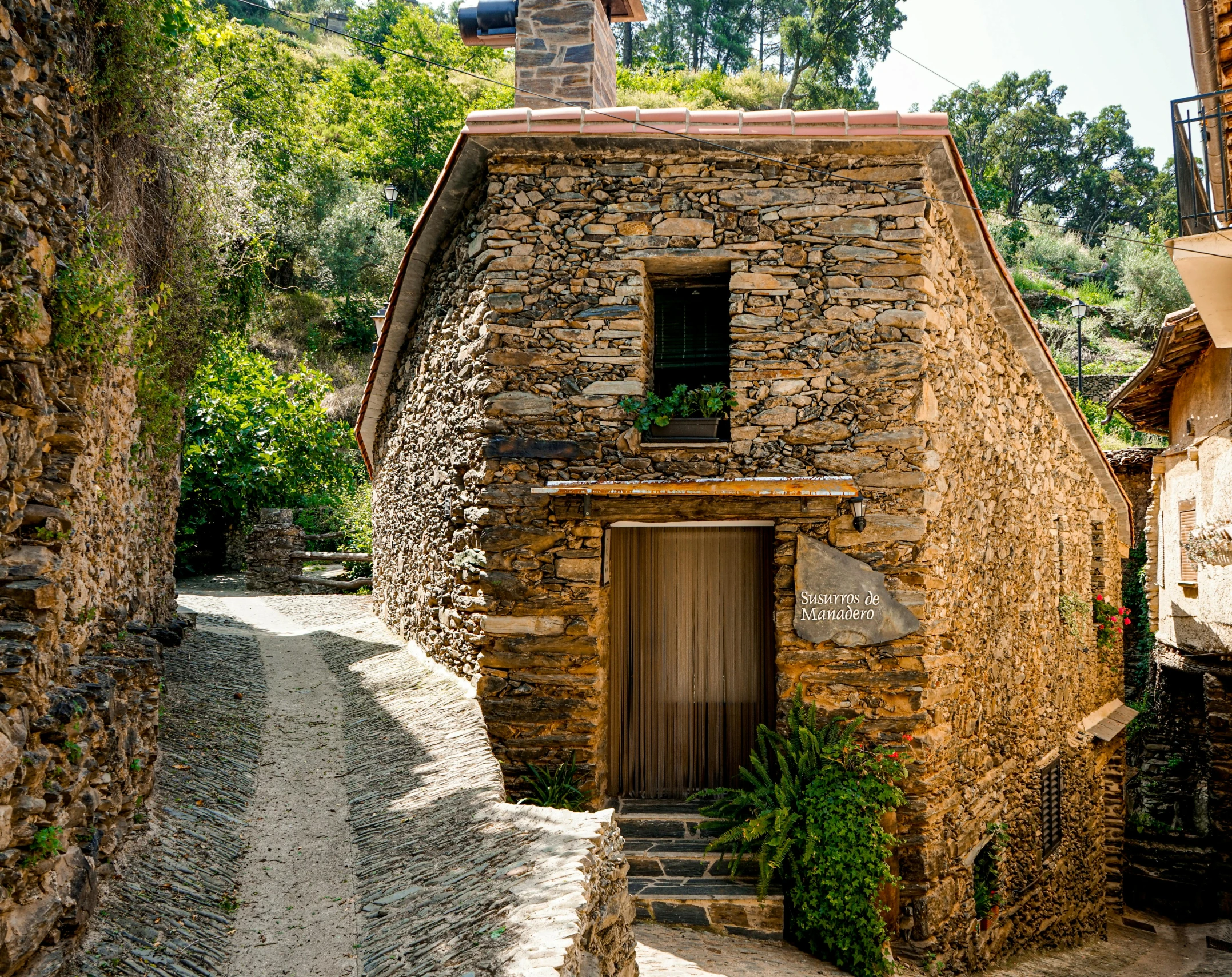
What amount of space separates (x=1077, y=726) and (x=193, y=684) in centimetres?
1109

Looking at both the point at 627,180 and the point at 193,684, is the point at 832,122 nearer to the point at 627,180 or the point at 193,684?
the point at 627,180

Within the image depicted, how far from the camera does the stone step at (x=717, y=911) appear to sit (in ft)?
23.4

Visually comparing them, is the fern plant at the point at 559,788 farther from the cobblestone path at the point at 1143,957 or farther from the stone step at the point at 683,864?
the cobblestone path at the point at 1143,957

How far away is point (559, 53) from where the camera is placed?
9266 mm

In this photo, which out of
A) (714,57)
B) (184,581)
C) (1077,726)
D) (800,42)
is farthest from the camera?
(714,57)

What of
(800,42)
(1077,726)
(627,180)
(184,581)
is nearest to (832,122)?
(627,180)

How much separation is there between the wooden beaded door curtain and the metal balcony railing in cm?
416

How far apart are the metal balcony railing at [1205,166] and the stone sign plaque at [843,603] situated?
138 inches

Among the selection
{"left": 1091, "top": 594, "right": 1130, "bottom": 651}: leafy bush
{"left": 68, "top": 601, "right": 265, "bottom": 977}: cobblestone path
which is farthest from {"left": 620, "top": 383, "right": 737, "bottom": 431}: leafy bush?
{"left": 1091, "top": 594, "right": 1130, "bottom": 651}: leafy bush

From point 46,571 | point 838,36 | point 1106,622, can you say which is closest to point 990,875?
point 1106,622

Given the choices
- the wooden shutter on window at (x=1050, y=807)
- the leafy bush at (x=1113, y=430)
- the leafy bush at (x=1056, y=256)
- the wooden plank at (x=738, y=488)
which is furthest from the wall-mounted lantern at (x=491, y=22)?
the leafy bush at (x=1056, y=256)

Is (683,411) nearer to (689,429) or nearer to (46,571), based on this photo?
(689,429)

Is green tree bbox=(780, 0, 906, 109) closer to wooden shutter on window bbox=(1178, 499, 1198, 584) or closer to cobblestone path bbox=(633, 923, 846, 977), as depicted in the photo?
wooden shutter on window bbox=(1178, 499, 1198, 584)

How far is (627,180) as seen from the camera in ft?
26.1
